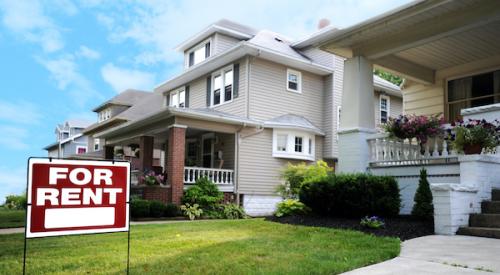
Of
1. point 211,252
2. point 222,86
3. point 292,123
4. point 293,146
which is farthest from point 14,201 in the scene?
point 211,252

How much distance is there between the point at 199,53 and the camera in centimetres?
2305

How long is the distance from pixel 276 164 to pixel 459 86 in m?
8.17

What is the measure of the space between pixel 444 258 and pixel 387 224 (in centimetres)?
275

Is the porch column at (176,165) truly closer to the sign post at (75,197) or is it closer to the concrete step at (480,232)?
the concrete step at (480,232)

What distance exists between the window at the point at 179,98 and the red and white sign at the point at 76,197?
64.1ft

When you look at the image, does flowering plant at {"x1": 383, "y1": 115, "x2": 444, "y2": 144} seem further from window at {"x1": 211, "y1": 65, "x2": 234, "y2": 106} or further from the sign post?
window at {"x1": 211, "y1": 65, "x2": 234, "y2": 106}

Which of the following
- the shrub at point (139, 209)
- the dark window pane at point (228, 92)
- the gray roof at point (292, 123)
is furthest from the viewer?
the dark window pane at point (228, 92)

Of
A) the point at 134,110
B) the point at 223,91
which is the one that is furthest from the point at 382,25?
the point at 134,110

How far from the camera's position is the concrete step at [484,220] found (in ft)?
24.0

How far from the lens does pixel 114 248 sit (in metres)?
6.76

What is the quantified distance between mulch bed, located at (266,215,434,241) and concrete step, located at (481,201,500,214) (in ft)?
3.03

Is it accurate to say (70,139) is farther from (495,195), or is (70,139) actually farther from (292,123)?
(495,195)

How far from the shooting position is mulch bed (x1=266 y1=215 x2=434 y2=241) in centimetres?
749

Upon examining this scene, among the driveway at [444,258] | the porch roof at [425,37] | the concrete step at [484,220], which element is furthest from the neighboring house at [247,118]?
the driveway at [444,258]
